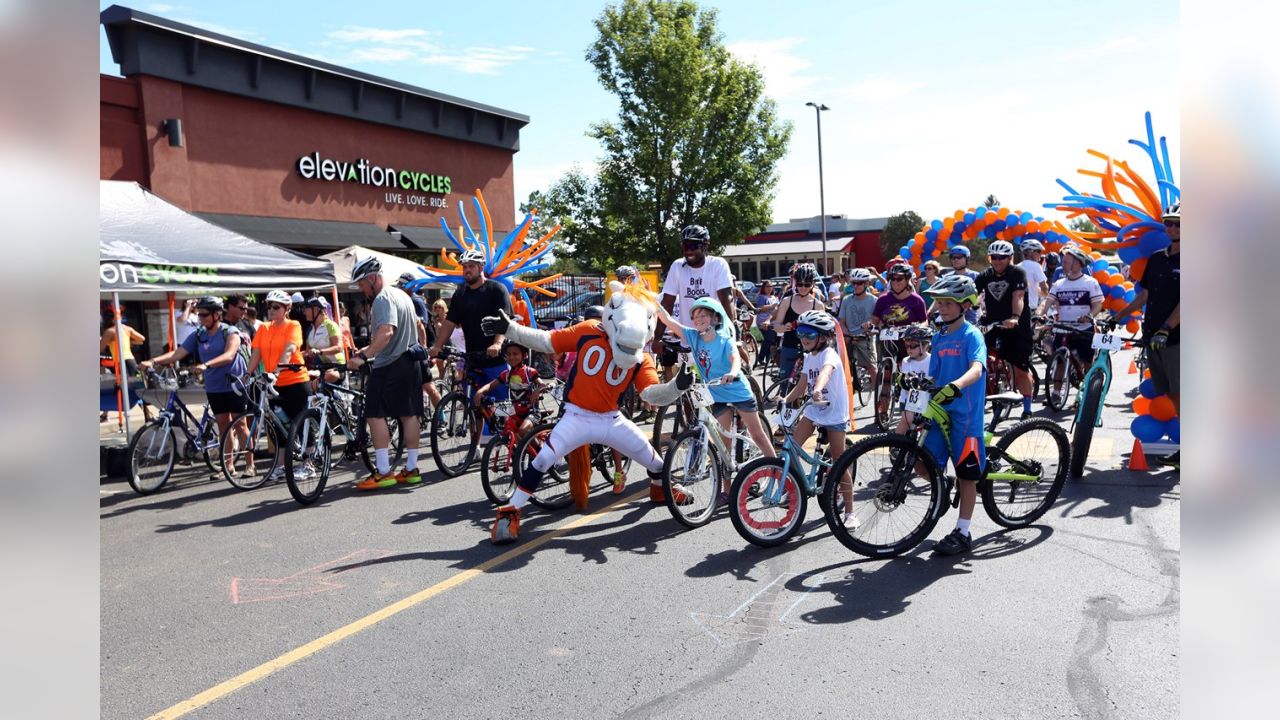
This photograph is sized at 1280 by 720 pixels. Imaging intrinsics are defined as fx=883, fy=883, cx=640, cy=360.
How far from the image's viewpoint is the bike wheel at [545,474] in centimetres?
674

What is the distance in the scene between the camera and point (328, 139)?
2555cm

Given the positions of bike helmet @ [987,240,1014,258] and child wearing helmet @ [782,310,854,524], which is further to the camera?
bike helmet @ [987,240,1014,258]

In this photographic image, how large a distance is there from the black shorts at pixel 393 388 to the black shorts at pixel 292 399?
123cm

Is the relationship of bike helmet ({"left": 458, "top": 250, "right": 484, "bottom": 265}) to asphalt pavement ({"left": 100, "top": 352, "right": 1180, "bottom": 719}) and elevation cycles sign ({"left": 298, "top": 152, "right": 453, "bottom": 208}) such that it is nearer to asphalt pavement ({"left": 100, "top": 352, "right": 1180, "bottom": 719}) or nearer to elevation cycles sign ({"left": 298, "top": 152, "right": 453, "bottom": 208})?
asphalt pavement ({"left": 100, "top": 352, "right": 1180, "bottom": 719})

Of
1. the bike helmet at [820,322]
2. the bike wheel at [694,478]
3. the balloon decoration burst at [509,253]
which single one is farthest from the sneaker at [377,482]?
the bike helmet at [820,322]

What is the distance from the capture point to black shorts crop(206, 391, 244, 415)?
29.5ft

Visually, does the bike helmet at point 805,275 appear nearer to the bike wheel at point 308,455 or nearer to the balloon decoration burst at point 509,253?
the balloon decoration burst at point 509,253

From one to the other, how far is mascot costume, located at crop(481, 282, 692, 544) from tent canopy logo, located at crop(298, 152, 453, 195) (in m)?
20.7

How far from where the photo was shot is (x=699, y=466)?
6.60 m

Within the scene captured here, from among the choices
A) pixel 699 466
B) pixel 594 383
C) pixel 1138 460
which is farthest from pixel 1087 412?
pixel 594 383

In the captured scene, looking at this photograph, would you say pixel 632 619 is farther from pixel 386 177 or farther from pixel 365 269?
pixel 386 177

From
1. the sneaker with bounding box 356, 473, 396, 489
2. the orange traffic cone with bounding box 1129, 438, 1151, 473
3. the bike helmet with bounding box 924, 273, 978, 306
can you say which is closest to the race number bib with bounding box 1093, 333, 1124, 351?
the orange traffic cone with bounding box 1129, 438, 1151, 473

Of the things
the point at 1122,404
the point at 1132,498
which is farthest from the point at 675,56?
the point at 1132,498
